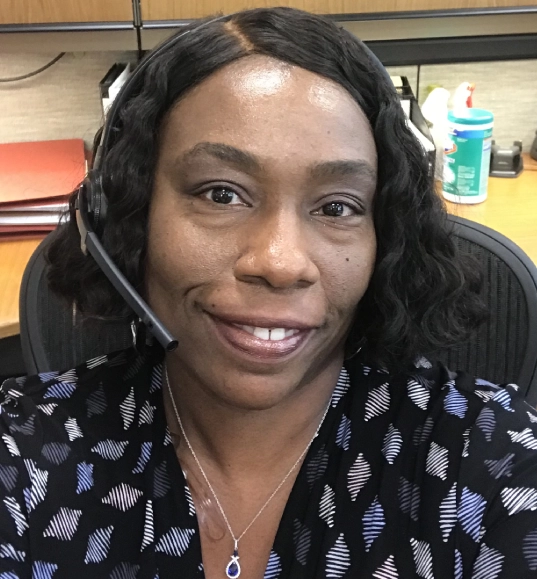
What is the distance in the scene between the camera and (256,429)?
815 millimetres

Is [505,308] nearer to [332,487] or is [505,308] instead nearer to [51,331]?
[332,487]

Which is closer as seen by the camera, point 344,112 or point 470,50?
point 344,112

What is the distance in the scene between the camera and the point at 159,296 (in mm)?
761

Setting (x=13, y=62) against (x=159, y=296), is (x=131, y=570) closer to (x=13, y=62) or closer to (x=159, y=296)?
(x=159, y=296)

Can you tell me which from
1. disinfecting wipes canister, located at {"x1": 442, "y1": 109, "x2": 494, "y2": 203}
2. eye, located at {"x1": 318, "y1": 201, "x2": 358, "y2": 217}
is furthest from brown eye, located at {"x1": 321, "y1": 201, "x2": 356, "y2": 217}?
disinfecting wipes canister, located at {"x1": 442, "y1": 109, "x2": 494, "y2": 203}

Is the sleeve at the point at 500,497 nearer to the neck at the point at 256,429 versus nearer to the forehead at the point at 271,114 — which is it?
the neck at the point at 256,429

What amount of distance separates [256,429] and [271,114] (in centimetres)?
38

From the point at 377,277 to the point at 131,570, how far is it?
1.45ft

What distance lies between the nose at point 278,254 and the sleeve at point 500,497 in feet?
0.84

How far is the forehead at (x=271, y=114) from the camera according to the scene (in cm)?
69

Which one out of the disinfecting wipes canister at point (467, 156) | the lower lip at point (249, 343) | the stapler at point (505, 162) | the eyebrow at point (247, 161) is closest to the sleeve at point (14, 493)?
the lower lip at point (249, 343)

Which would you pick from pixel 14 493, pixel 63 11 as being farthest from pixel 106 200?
pixel 63 11

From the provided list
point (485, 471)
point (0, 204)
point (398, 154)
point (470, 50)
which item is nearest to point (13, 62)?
point (0, 204)

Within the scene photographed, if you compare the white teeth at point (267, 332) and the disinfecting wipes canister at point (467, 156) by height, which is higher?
the white teeth at point (267, 332)
